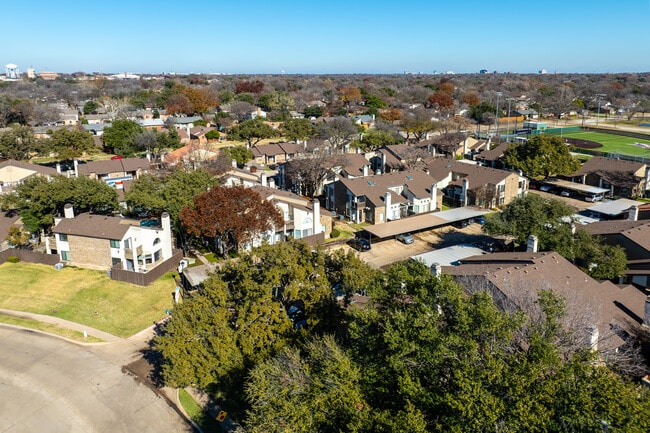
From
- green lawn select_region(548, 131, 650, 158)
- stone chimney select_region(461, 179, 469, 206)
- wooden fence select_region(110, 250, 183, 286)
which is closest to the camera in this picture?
wooden fence select_region(110, 250, 183, 286)

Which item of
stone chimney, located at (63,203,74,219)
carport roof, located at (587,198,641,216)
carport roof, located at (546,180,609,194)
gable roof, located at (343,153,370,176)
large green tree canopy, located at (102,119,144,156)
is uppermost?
large green tree canopy, located at (102,119,144,156)

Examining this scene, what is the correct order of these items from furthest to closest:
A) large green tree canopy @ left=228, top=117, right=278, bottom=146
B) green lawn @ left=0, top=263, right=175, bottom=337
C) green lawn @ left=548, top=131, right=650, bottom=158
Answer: green lawn @ left=548, top=131, right=650, bottom=158
large green tree canopy @ left=228, top=117, right=278, bottom=146
green lawn @ left=0, top=263, right=175, bottom=337

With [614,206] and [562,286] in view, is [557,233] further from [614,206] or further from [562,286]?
[614,206]

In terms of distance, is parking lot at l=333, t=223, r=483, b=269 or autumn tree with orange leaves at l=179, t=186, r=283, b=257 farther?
parking lot at l=333, t=223, r=483, b=269

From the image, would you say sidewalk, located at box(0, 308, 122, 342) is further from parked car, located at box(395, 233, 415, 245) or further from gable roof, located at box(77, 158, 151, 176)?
gable roof, located at box(77, 158, 151, 176)

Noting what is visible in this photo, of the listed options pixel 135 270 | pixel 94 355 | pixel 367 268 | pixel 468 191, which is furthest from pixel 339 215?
pixel 94 355

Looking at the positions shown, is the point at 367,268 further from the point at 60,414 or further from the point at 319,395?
the point at 60,414

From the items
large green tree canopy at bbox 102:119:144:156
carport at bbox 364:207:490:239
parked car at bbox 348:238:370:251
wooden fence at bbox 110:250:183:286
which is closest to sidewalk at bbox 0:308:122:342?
wooden fence at bbox 110:250:183:286
